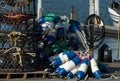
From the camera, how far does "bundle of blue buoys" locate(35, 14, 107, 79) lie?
13.5 metres

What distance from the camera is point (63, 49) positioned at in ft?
49.1

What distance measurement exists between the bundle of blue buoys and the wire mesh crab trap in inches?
25.7

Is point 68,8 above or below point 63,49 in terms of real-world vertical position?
above

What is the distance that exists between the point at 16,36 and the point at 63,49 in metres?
2.36

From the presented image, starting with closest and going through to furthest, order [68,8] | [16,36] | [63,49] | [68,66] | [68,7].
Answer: [16,36], [68,66], [63,49], [68,8], [68,7]

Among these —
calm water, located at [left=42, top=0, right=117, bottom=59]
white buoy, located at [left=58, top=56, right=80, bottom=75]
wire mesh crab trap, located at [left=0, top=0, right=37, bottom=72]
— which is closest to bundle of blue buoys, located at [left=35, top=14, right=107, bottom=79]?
white buoy, located at [left=58, top=56, right=80, bottom=75]

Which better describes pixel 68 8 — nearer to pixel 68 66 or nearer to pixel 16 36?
pixel 68 66

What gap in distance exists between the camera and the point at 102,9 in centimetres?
5725

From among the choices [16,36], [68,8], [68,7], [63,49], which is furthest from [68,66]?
[68,7]

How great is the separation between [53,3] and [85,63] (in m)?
35.3

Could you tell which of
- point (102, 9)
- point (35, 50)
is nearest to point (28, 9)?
point (35, 50)

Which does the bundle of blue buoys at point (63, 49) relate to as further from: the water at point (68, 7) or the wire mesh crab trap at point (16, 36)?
the water at point (68, 7)

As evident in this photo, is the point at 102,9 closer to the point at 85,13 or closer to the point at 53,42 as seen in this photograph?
the point at 85,13

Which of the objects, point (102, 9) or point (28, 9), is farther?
point (102, 9)
